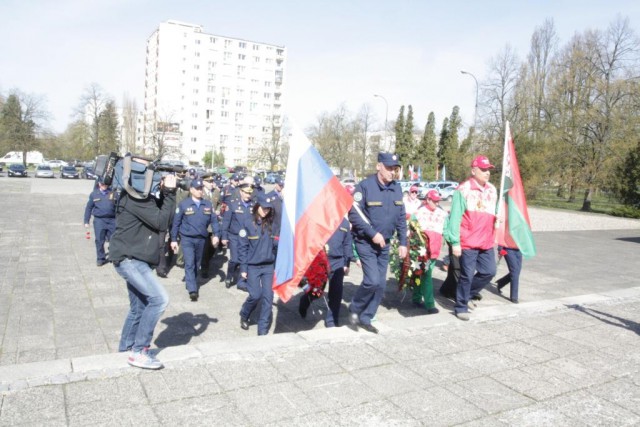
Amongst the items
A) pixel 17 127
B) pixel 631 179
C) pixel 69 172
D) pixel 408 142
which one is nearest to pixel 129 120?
pixel 17 127

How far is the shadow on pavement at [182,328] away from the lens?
5.81 meters

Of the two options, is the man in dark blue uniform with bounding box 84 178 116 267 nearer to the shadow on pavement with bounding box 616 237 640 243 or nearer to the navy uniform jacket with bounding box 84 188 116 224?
the navy uniform jacket with bounding box 84 188 116 224

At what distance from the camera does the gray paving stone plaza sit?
12.4 ft

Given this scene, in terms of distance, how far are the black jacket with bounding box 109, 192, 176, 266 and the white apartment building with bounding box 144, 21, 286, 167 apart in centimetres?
9217

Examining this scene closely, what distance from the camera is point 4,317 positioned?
6414 millimetres

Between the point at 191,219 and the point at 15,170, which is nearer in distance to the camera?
the point at 191,219

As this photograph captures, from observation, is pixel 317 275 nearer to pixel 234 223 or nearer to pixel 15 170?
pixel 234 223

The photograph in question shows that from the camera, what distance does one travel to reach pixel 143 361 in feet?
14.1

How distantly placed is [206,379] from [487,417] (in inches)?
88.3

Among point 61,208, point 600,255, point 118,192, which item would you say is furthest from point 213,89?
point 118,192

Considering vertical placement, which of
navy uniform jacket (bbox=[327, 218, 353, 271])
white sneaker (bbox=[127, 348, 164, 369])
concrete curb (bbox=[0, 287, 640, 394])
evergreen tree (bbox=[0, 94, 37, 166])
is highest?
evergreen tree (bbox=[0, 94, 37, 166])

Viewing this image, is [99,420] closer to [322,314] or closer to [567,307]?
[322,314]

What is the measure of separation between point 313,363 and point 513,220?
15.1 feet

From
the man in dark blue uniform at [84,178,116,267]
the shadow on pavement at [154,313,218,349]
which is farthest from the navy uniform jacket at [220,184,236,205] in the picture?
the shadow on pavement at [154,313,218,349]
